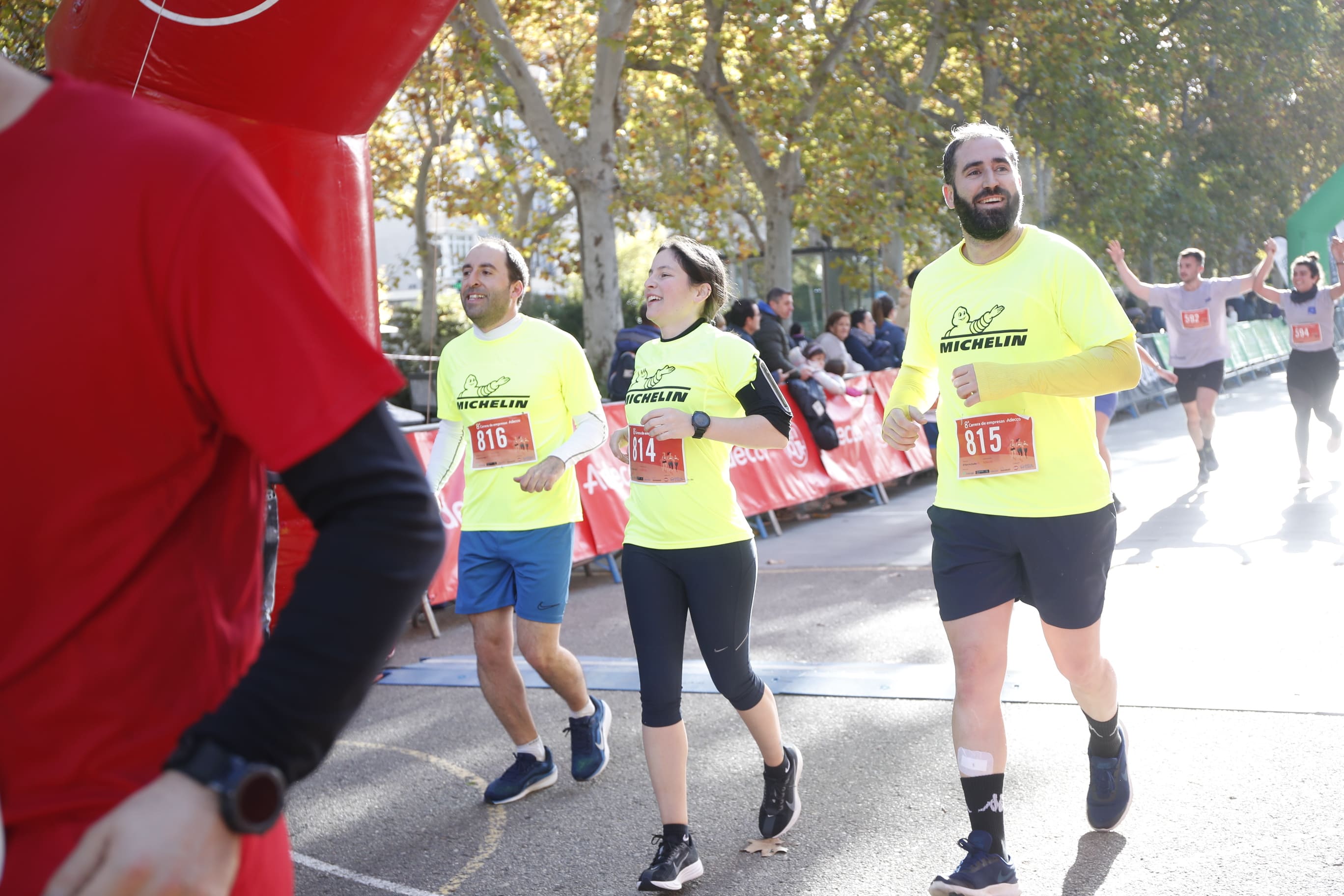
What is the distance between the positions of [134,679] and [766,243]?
724 inches

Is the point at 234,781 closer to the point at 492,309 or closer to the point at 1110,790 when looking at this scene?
the point at 1110,790

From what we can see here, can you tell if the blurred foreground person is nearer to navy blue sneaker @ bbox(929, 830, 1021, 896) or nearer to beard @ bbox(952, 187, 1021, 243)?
navy blue sneaker @ bbox(929, 830, 1021, 896)

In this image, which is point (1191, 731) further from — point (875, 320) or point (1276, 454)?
point (875, 320)

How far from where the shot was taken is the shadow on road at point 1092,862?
11.9 feet

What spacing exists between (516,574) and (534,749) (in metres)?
0.68

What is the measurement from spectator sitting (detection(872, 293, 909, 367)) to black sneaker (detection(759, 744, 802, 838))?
1006cm

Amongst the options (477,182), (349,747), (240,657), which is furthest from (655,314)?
(477,182)

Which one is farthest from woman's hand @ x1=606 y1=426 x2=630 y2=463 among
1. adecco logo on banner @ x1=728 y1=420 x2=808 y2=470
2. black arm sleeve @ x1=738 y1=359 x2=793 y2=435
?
adecco logo on banner @ x1=728 y1=420 x2=808 y2=470

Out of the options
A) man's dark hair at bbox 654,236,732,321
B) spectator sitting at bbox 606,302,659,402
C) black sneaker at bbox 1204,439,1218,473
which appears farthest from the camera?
black sneaker at bbox 1204,439,1218,473

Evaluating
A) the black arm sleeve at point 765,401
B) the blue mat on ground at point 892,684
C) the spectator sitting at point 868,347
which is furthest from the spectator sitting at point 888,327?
the black arm sleeve at point 765,401

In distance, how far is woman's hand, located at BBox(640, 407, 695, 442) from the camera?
405 cm

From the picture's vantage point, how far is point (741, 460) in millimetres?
10969

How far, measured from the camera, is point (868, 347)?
14297 mm

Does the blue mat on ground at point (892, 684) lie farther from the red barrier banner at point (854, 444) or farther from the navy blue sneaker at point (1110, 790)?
the red barrier banner at point (854, 444)
